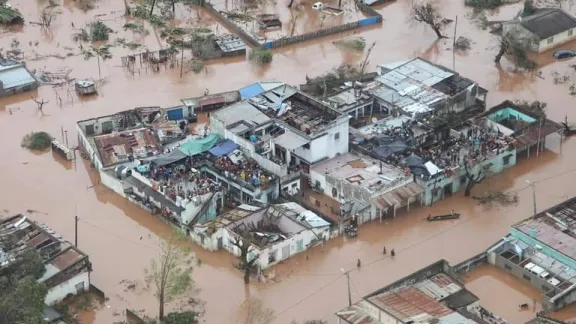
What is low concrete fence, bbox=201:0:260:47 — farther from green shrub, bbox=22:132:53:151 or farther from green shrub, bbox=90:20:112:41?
green shrub, bbox=22:132:53:151

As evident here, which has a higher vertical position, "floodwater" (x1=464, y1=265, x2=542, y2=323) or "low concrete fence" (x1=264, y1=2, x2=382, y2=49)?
"low concrete fence" (x1=264, y1=2, x2=382, y2=49)

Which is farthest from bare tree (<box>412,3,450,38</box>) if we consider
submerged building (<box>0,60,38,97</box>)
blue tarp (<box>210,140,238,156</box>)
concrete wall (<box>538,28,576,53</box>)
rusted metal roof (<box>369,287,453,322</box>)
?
rusted metal roof (<box>369,287,453,322</box>)

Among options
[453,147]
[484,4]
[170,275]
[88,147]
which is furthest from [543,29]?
[170,275]

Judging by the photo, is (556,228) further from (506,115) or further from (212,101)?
(212,101)

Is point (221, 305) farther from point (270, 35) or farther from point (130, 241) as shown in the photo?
point (270, 35)

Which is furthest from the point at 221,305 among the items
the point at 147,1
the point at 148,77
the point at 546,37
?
the point at 147,1

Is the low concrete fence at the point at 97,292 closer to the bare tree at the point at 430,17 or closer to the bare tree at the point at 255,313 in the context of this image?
the bare tree at the point at 255,313
